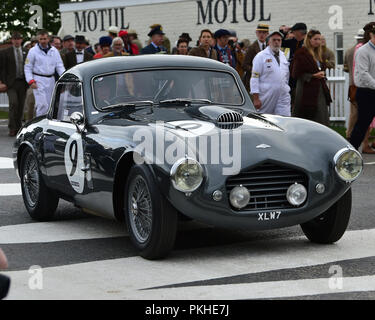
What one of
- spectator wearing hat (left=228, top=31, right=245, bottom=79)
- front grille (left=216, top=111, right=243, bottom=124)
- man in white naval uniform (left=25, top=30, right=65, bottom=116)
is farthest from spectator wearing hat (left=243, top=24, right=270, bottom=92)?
front grille (left=216, top=111, right=243, bottom=124)

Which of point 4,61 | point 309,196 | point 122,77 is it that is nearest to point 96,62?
point 122,77

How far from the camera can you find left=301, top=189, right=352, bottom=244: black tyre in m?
7.37

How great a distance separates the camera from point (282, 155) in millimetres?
6988

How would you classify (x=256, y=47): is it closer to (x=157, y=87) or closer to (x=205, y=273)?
(x=157, y=87)

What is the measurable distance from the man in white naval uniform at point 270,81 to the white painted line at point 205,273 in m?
5.70

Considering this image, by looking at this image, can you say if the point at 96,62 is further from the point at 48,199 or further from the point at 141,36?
the point at 141,36

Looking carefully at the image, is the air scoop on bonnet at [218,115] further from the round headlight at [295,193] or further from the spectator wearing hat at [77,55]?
the spectator wearing hat at [77,55]

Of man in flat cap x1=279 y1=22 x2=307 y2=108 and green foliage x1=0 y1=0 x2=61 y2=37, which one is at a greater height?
man in flat cap x1=279 y1=22 x2=307 y2=108

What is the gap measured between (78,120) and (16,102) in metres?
12.1

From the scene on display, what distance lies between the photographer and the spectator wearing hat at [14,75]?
776 inches

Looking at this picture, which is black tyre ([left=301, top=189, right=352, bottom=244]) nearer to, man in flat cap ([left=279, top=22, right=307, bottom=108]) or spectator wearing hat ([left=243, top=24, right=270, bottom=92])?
man in flat cap ([left=279, top=22, right=307, bottom=108])

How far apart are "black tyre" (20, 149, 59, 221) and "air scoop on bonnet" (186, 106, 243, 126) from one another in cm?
181

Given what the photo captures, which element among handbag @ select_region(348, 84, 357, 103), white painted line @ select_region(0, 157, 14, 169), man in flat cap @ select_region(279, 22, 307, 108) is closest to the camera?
white painted line @ select_region(0, 157, 14, 169)

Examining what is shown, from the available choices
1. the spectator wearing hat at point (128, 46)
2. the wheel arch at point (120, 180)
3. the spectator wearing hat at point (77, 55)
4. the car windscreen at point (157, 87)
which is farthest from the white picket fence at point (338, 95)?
the wheel arch at point (120, 180)
